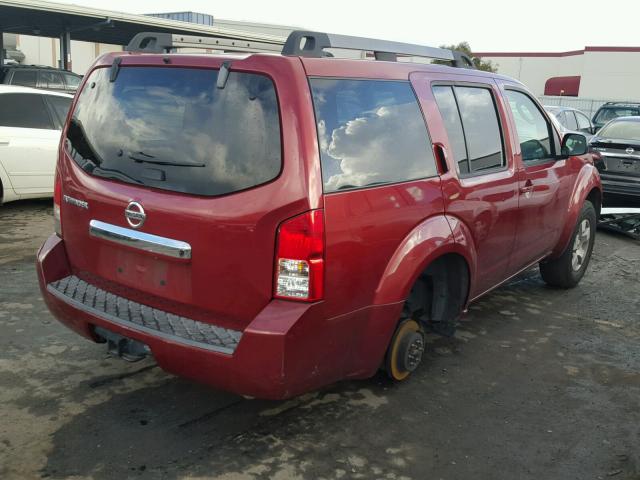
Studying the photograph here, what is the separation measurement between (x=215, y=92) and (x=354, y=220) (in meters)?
0.86

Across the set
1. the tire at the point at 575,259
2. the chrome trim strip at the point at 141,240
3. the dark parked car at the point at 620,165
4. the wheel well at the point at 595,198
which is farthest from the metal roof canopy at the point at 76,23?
the chrome trim strip at the point at 141,240

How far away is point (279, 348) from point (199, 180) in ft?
2.76

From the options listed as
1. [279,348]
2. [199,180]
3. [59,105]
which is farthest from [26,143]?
[279,348]

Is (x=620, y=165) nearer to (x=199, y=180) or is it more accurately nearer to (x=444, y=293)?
(x=444, y=293)

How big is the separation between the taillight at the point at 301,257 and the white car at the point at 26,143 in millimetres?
6243

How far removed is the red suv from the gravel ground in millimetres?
372

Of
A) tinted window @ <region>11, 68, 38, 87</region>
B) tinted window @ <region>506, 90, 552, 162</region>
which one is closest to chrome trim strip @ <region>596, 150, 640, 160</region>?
tinted window @ <region>506, 90, 552, 162</region>

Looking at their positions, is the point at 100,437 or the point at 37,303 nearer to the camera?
the point at 100,437

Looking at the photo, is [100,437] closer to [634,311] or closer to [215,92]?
[215,92]

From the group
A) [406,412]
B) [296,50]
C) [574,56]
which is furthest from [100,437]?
[574,56]

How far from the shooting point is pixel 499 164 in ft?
14.2

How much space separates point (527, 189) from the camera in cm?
460

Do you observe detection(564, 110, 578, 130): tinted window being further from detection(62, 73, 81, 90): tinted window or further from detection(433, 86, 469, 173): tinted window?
detection(62, 73, 81, 90): tinted window

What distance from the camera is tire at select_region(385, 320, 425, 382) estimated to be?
11.9 ft
